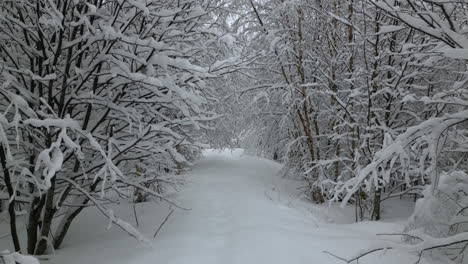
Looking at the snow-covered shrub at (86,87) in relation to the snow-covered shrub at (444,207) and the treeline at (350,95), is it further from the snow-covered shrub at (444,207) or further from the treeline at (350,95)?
the snow-covered shrub at (444,207)

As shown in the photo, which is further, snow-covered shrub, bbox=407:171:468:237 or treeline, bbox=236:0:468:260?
treeline, bbox=236:0:468:260

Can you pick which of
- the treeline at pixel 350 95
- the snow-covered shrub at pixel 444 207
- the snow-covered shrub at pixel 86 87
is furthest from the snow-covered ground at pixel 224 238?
the treeline at pixel 350 95

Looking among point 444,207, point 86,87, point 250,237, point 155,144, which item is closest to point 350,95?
point 444,207

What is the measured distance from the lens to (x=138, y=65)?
4.27m

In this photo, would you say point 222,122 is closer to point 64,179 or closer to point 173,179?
point 173,179

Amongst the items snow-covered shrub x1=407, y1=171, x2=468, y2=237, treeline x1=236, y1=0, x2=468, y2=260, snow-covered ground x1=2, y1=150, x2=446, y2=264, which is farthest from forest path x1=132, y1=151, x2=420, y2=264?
treeline x1=236, y1=0, x2=468, y2=260

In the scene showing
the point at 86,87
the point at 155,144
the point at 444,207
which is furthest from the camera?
the point at 155,144

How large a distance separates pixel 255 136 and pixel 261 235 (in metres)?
7.66

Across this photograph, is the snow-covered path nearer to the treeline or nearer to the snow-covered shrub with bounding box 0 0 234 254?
the snow-covered shrub with bounding box 0 0 234 254

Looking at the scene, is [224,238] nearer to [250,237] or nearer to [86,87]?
[250,237]

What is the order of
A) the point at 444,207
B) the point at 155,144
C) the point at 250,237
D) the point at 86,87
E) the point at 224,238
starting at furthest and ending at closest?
1. the point at 155,144
2. the point at 86,87
3. the point at 224,238
4. the point at 250,237
5. the point at 444,207

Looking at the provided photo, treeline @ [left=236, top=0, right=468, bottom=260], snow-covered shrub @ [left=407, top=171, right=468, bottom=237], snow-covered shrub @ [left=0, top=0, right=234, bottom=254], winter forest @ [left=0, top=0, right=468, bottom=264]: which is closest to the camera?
winter forest @ [left=0, top=0, right=468, bottom=264]

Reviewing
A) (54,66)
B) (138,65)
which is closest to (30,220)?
(54,66)

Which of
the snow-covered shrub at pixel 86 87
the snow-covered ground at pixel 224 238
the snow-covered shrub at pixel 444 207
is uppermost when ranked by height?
the snow-covered shrub at pixel 86 87
